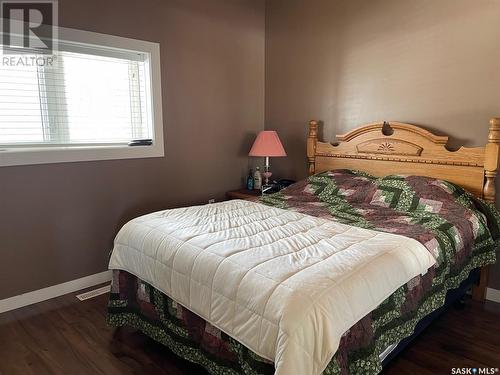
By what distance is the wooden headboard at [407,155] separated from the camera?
8.05 feet

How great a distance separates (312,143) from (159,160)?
155 centimetres

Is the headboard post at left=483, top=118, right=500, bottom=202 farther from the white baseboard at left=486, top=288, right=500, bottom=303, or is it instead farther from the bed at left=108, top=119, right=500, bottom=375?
the white baseboard at left=486, top=288, right=500, bottom=303

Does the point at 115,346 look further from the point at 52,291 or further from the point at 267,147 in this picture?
the point at 267,147

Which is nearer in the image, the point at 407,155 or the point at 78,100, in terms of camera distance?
the point at 78,100

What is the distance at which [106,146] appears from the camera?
2.87m

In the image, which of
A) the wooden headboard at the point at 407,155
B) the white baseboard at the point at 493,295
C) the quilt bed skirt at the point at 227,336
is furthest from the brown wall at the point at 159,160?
the white baseboard at the point at 493,295

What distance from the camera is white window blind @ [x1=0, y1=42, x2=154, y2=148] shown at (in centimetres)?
240

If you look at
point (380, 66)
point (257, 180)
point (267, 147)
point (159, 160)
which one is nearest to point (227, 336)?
point (159, 160)

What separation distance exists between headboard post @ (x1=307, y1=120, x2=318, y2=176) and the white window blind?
1591 mm

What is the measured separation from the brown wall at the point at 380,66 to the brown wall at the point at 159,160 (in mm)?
354

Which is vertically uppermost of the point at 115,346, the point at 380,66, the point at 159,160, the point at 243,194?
the point at 380,66

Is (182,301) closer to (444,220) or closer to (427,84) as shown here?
(444,220)

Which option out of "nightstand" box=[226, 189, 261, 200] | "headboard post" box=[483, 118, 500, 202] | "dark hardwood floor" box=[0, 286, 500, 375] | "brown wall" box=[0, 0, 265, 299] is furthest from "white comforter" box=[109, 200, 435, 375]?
"nightstand" box=[226, 189, 261, 200]

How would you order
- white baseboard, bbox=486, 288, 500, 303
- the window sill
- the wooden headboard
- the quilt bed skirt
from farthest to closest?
1. white baseboard, bbox=486, 288, 500, 303
2. the wooden headboard
3. the window sill
4. the quilt bed skirt
